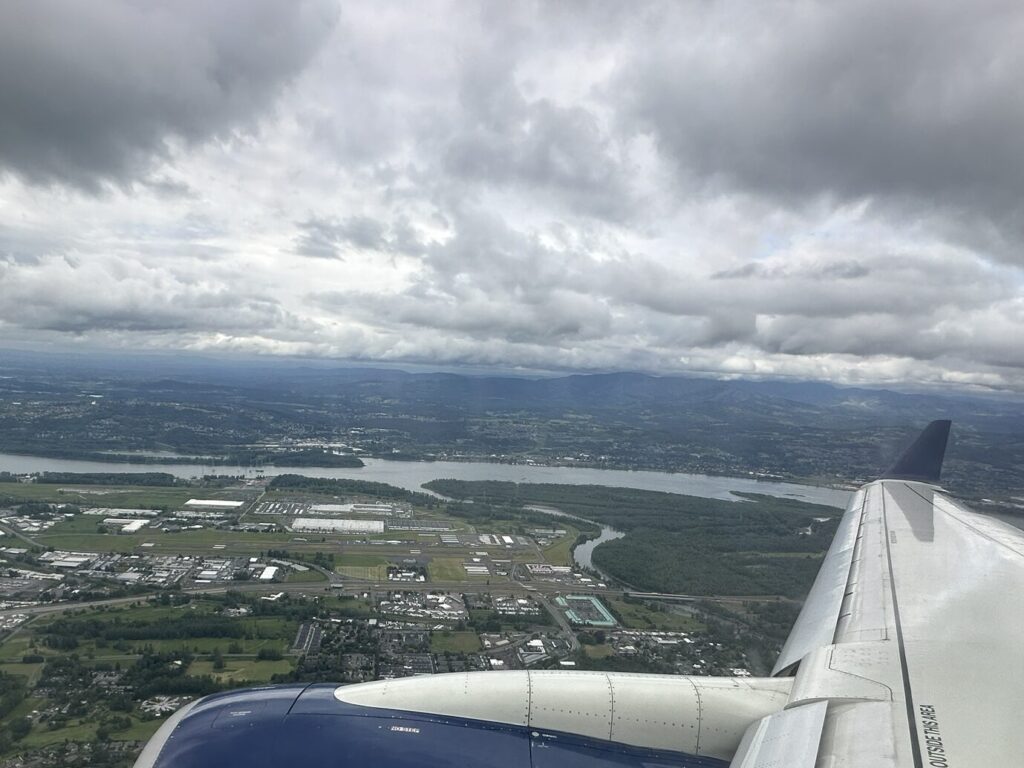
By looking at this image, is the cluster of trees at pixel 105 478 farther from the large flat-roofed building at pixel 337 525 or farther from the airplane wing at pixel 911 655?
the airplane wing at pixel 911 655

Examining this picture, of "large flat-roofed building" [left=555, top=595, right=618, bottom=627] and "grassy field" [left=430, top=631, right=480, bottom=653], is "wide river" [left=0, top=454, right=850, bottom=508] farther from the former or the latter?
"grassy field" [left=430, top=631, right=480, bottom=653]

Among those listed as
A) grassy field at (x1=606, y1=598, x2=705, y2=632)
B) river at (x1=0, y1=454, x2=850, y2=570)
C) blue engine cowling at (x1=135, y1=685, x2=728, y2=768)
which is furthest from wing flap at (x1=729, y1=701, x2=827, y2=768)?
river at (x1=0, y1=454, x2=850, y2=570)

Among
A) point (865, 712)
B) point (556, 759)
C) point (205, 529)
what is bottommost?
point (205, 529)

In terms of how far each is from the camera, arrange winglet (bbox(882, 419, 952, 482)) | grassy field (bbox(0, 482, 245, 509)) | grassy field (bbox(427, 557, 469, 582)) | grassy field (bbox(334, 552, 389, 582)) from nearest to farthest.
→ 1. winglet (bbox(882, 419, 952, 482))
2. grassy field (bbox(334, 552, 389, 582))
3. grassy field (bbox(427, 557, 469, 582))
4. grassy field (bbox(0, 482, 245, 509))

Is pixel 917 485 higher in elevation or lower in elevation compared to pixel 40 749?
higher

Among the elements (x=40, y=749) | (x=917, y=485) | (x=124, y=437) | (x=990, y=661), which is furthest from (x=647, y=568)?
(x=124, y=437)

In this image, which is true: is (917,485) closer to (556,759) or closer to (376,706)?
(556,759)
